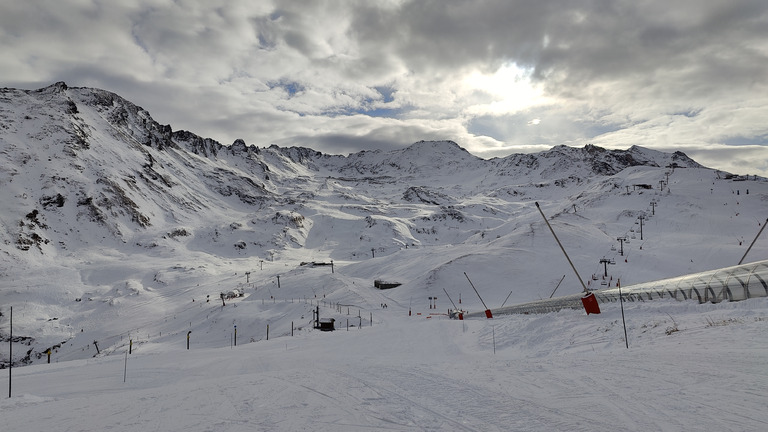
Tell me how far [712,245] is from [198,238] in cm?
13134

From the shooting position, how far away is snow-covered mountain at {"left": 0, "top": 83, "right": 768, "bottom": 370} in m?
66.8

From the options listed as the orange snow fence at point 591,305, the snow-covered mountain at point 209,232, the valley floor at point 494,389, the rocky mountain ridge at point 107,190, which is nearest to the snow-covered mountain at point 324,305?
the valley floor at point 494,389

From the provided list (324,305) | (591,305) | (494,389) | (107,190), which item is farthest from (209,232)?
(494,389)

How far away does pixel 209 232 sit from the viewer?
13475 cm

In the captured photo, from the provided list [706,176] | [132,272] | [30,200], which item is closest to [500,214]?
[706,176]

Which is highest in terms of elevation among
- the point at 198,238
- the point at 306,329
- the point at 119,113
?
the point at 119,113

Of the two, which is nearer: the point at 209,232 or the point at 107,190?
the point at 107,190

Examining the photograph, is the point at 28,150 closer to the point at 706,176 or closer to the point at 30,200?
the point at 30,200

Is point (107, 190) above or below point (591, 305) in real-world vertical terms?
above

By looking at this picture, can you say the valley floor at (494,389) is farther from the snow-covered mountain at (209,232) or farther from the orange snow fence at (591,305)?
the snow-covered mountain at (209,232)

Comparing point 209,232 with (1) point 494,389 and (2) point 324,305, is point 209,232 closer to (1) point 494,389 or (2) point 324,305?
(2) point 324,305

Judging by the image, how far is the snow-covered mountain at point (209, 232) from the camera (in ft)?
219

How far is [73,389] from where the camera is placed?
Result: 56.0ft

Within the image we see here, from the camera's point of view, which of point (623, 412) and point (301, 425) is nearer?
point (623, 412)
